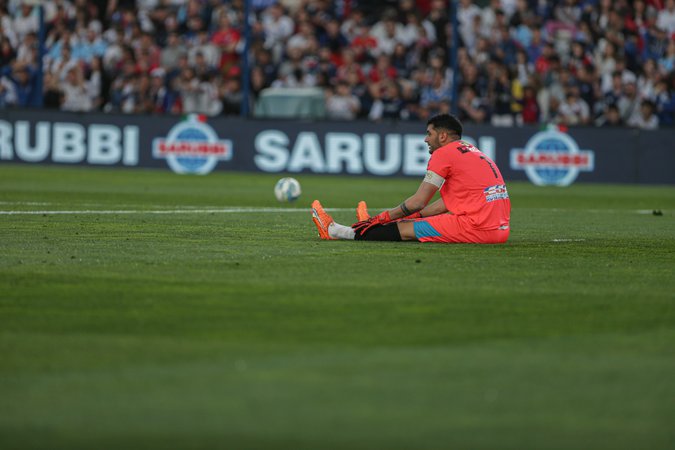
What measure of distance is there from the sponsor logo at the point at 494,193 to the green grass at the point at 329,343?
444mm

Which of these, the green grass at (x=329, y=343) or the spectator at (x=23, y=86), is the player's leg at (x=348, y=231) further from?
the spectator at (x=23, y=86)

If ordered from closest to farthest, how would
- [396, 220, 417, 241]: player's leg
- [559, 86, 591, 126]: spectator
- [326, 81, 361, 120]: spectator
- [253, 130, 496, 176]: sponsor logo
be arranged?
[396, 220, 417, 241]: player's leg < [559, 86, 591, 126]: spectator < [253, 130, 496, 176]: sponsor logo < [326, 81, 361, 120]: spectator

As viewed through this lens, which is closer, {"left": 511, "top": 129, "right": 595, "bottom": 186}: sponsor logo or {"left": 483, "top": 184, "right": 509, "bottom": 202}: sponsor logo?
{"left": 483, "top": 184, "right": 509, "bottom": 202}: sponsor logo

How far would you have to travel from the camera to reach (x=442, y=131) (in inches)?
437

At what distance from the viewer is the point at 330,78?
27.2 m

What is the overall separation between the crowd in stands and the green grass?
14.2 m

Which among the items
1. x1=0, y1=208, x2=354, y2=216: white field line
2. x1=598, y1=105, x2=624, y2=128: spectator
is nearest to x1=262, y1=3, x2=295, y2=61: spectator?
x1=598, y1=105, x2=624, y2=128: spectator

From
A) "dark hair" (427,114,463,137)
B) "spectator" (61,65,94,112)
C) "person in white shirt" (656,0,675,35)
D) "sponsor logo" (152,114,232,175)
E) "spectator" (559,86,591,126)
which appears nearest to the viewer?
"dark hair" (427,114,463,137)

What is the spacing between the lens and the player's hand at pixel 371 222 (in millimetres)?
11344

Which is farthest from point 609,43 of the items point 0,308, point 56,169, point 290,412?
point 290,412

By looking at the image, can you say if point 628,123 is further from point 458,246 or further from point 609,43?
point 458,246

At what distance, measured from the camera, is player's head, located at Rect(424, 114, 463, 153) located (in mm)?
11109

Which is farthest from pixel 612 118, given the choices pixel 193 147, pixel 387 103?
pixel 193 147

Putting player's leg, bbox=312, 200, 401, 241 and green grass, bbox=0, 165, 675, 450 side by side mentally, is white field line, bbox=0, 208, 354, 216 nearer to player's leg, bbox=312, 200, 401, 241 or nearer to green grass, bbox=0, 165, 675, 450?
green grass, bbox=0, 165, 675, 450
